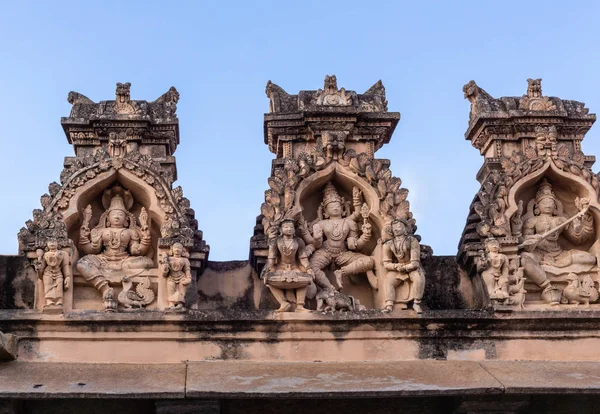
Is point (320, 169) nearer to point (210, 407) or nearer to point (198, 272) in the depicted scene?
point (198, 272)

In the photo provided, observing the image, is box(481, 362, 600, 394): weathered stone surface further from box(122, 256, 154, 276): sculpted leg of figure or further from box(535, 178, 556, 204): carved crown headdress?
box(122, 256, 154, 276): sculpted leg of figure

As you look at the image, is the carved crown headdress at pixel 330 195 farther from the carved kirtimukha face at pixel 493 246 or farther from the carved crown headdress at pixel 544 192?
the carved crown headdress at pixel 544 192

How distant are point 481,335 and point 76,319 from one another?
4.19 metres

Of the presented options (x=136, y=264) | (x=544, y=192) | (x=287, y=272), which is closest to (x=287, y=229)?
(x=287, y=272)

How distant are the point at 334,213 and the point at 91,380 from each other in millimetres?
3308

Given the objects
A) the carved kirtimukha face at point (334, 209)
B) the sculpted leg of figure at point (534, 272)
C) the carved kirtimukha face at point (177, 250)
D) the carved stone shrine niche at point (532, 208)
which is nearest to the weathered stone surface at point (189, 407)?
the carved kirtimukha face at point (177, 250)

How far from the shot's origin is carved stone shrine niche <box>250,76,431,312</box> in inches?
524

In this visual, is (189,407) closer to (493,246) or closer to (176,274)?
(176,274)

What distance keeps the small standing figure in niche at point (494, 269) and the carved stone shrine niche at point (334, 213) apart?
2.22 ft

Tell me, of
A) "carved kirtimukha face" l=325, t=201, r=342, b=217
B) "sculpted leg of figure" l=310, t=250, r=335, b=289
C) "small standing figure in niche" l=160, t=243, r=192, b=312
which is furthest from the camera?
"carved kirtimukha face" l=325, t=201, r=342, b=217

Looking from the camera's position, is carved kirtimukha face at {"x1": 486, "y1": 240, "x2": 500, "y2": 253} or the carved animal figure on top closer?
the carved animal figure on top

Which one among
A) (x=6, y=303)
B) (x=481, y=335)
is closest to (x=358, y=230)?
(x=481, y=335)

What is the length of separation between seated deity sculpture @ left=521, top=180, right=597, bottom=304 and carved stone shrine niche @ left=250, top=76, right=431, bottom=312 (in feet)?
3.73

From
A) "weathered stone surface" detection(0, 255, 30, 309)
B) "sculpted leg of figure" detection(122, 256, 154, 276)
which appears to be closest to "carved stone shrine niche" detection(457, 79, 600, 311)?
"sculpted leg of figure" detection(122, 256, 154, 276)
